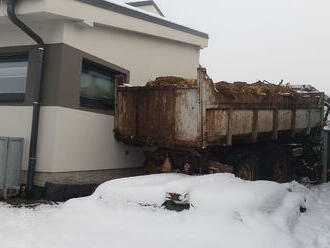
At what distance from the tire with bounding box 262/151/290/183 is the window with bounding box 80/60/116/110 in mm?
4149

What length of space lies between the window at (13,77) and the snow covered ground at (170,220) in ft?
8.91

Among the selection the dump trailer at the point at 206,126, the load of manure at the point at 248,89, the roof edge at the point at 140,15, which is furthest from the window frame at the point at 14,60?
the load of manure at the point at 248,89

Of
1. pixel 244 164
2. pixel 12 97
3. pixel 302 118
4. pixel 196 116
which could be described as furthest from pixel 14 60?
pixel 302 118

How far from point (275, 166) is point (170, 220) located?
5.83m

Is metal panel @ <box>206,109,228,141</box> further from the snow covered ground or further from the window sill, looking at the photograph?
the window sill

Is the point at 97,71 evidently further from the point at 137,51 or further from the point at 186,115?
the point at 186,115

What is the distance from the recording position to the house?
7859mm

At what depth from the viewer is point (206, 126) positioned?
7395 millimetres

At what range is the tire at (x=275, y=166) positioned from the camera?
10219 mm

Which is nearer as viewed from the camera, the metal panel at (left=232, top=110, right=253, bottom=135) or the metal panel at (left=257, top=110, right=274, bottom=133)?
the metal panel at (left=232, top=110, right=253, bottom=135)

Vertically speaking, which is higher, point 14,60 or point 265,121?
point 14,60

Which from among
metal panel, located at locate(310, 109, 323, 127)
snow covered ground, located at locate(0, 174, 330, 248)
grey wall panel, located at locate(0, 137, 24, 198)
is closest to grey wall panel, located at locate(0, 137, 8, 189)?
grey wall panel, located at locate(0, 137, 24, 198)

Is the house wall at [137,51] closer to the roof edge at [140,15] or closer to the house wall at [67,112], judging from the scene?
the house wall at [67,112]

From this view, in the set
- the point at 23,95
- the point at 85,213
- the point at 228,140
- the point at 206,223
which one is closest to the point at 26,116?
the point at 23,95
